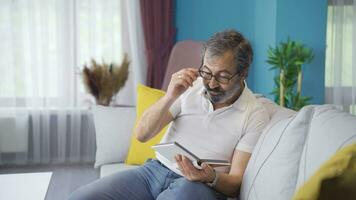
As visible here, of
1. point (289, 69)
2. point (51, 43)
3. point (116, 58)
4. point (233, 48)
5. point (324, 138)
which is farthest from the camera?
point (116, 58)

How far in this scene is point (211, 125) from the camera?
1.86m

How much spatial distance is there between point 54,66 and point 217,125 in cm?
217

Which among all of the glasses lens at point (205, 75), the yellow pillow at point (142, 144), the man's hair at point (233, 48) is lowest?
the yellow pillow at point (142, 144)

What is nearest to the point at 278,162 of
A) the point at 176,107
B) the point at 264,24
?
the point at 176,107

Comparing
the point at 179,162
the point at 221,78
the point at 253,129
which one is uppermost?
the point at 221,78

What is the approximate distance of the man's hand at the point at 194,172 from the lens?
1617 millimetres

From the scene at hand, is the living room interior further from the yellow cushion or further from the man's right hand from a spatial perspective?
the yellow cushion

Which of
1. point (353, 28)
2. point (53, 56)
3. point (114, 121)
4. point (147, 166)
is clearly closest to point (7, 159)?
point (53, 56)

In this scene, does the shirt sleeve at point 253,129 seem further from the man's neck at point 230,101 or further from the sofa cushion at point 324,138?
the sofa cushion at point 324,138

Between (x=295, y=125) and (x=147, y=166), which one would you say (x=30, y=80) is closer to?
(x=147, y=166)

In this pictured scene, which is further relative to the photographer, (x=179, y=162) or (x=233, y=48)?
(x=233, y=48)

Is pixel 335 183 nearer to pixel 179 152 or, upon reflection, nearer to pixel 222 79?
pixel 179 152

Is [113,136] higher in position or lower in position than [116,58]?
lower

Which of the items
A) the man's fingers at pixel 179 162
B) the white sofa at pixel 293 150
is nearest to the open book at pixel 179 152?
the man's fingers at pixel 179 162
